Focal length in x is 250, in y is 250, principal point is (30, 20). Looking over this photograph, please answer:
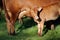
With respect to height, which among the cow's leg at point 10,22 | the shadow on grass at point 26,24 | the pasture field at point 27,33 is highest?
the cow's leg at point 10,22

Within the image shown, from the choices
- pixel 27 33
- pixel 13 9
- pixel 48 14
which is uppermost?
pixel 13 9

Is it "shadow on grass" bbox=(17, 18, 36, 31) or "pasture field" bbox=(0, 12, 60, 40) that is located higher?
"shadow on grass" bbox=(17, 18, 36, 31)

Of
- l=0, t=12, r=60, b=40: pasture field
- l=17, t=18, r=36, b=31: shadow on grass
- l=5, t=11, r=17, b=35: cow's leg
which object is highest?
l=5, t=11, r=17, b=35: cow's leg

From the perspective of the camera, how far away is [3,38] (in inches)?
247

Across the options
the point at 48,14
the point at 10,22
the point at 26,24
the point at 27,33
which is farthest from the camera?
the point at 26,24

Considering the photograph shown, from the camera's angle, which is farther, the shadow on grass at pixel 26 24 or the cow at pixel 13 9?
the shadow on grass at pixel 26 24

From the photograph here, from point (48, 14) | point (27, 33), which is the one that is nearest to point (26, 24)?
point (27, 33)

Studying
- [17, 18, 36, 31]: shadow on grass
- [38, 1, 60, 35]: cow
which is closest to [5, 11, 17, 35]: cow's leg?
[17, 18, 36, 31]: shadow on grass

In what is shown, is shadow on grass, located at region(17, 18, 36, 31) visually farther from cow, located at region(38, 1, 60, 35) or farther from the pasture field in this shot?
cow, located at region(38, 1, 60, 35)

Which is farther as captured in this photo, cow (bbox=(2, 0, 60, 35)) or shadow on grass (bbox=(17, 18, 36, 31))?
shadow on grass (bbox=(17, 18, 36, 31))

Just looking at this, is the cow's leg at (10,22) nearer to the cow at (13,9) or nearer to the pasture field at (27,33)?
the cow at (13,9)

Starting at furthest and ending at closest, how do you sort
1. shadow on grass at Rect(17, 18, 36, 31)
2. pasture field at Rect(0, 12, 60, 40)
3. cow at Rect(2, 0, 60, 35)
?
1. shadow on grass at Rect(17, 18, 36, 31)
2. cow at Rect(2, 0, 60, 35)
3. pasture field at Rect(0, 12, 60, 40)

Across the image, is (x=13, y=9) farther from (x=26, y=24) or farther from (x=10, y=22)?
(x=26, y=24)

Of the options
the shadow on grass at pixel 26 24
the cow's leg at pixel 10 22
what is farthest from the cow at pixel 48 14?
the shadow on grass at pixel 26 24
